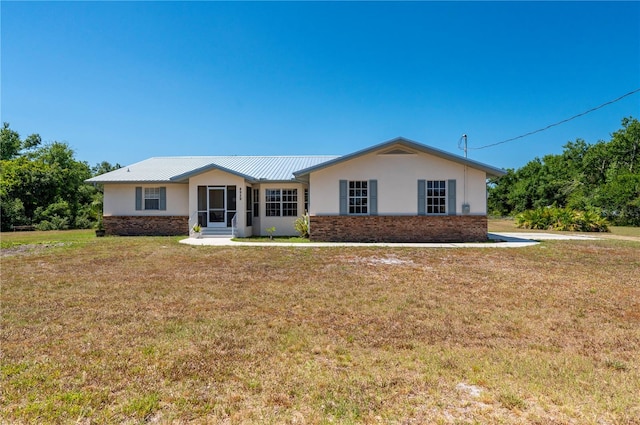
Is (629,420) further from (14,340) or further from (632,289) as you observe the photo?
(14,340)

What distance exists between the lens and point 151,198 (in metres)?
18.2

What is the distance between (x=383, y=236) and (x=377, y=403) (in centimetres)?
1249

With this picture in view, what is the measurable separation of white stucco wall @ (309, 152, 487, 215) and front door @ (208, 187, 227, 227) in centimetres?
501

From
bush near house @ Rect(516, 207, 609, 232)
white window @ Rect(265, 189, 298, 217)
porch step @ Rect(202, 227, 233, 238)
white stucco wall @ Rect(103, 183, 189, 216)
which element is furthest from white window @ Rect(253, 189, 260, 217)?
bush near house @ Rect(516, 207, 609, 232)

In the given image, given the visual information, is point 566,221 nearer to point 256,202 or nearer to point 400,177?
point 400,177

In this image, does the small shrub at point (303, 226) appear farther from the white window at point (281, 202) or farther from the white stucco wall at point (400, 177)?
the white stucco wall at point (400, 177)

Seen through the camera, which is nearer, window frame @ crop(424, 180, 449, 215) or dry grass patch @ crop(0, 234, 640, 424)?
dry grass patch @ crop(0, 234, 640, 424)

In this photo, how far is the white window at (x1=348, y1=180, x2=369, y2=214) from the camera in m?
15.2

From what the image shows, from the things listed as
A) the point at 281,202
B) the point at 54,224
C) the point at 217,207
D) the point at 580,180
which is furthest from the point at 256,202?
the point at 580,180

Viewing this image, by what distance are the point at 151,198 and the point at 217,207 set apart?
3.73 meters

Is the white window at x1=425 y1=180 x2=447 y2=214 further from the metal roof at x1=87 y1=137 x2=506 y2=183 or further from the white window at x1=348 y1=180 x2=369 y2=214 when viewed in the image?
the white window at x1=348 y1=180 x2=369 y2=214

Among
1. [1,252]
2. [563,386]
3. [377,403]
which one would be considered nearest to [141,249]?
[1,252]

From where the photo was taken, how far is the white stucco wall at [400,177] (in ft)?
49.2

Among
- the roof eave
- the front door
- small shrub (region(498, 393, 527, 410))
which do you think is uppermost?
the roof eave
